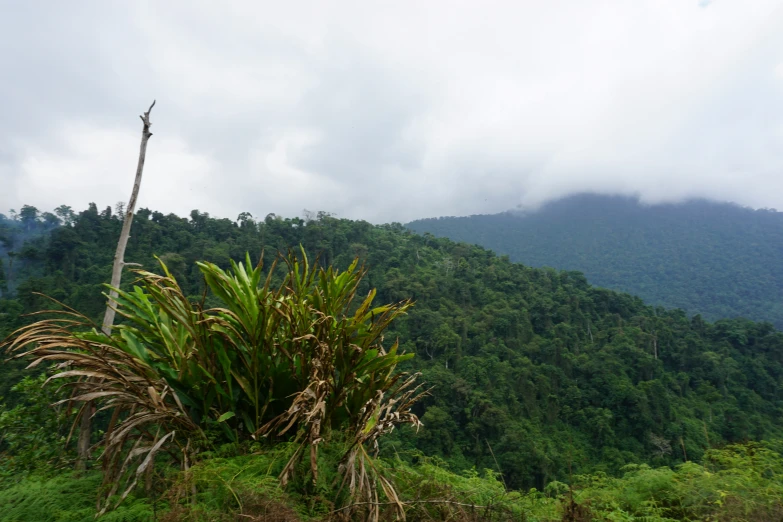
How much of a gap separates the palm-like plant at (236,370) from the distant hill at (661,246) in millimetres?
63347

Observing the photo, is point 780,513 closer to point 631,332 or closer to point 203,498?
point 203,498

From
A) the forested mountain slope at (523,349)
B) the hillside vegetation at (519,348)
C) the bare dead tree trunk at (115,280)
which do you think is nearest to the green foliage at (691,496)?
the bare dead tree trunk at (115,280)

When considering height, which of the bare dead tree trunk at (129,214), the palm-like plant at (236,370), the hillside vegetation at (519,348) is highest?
the bare dead tree trunk at (129,214)

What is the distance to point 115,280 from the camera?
2.49 meters

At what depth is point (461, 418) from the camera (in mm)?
25094

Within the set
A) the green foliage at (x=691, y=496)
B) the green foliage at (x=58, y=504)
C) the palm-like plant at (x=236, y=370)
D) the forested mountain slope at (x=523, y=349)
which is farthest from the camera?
the forested mountain slope at (x=523, y=349)

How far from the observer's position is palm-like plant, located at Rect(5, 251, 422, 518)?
1.95 meters

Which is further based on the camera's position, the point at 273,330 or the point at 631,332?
the point at 631,332

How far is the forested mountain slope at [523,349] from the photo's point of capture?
2292 cm

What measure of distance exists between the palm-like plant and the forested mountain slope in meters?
18.0

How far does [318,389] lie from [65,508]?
1064 millimetres

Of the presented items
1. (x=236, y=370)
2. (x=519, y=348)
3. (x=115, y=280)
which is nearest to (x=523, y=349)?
(x=519, y=348)

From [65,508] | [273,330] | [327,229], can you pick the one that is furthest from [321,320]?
[327,229]

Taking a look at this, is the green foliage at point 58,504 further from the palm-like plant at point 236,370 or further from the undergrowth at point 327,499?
the palm-like plant at point 236,370
